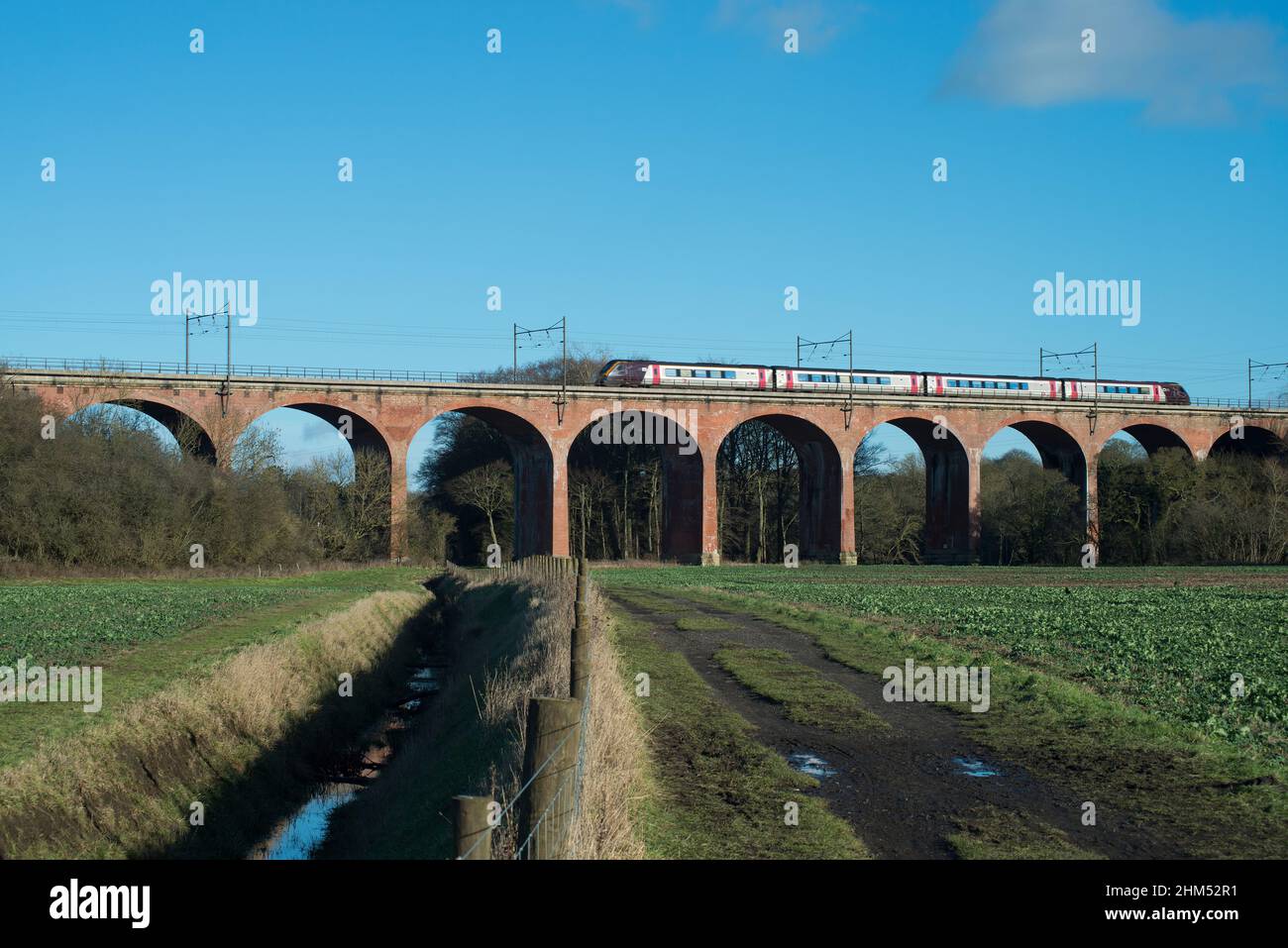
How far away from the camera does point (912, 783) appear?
843cm

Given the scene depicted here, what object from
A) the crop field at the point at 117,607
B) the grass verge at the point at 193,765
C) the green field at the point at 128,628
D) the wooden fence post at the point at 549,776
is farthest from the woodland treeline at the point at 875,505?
the wooden fence post at the point at 549,776

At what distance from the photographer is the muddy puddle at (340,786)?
1244 centimetres

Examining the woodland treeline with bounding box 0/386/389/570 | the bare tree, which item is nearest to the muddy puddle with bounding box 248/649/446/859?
the woodland treeline with bounding box 0/386/389/570

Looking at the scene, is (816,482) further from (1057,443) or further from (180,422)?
(180,422)

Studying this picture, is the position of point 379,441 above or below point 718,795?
above

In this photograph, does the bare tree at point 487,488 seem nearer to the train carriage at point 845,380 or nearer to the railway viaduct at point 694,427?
the railway viaduct at point 694,427

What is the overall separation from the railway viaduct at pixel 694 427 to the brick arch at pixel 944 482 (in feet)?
0.26

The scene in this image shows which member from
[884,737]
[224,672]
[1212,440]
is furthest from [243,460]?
[1212,440]

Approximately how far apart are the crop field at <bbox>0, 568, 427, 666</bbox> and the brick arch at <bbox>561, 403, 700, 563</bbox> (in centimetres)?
1745

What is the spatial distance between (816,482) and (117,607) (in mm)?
40368

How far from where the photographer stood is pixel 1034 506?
60.7 meters

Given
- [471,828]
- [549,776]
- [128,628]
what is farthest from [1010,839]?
[128,628]
